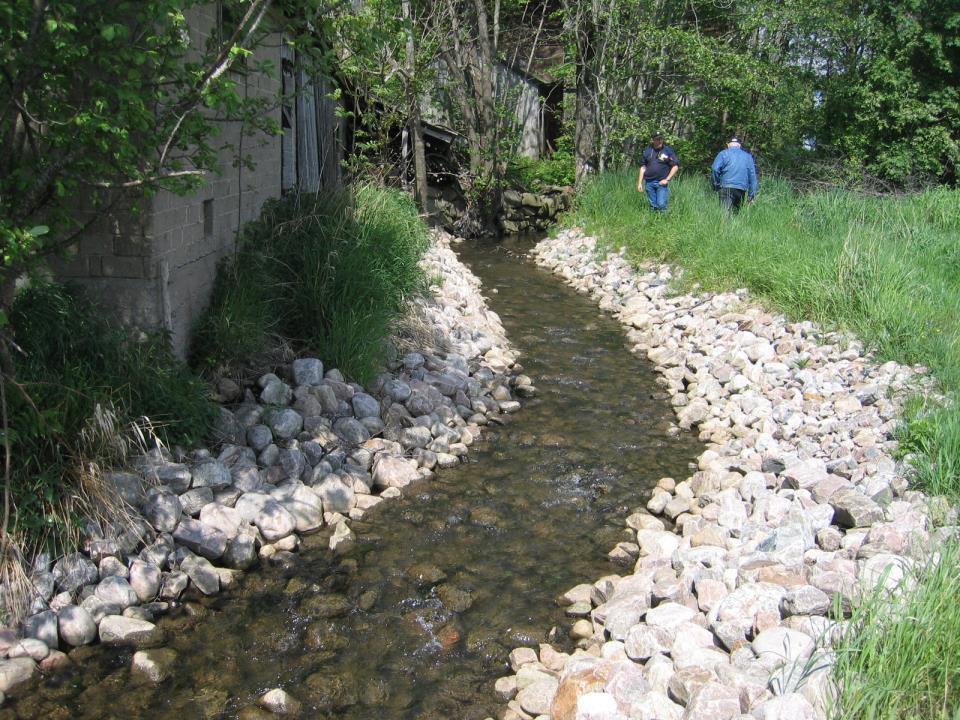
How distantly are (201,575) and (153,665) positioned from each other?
2.41 ft

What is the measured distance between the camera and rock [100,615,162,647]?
4.54 m

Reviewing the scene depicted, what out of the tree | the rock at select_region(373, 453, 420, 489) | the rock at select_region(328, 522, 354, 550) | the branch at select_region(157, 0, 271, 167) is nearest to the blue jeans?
the rock at select_region(373, 453, 420, 489)

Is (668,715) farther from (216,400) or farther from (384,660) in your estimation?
(216,400)

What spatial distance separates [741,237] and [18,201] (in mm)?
8447

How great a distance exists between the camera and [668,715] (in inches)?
146

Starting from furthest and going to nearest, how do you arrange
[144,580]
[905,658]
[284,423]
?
[284,423] < [144,580] < [905,658]

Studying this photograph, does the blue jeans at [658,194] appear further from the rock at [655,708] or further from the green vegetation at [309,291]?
the rock at [655,708]

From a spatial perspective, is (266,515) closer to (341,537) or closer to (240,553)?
(240,553)

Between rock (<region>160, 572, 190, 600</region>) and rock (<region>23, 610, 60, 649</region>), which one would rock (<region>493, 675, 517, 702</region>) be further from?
rock (<region>23, 610, 60, 649</region>)

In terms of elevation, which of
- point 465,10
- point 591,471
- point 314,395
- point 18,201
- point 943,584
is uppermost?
point 465,10

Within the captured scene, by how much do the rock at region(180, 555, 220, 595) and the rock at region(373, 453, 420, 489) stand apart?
5.11ft

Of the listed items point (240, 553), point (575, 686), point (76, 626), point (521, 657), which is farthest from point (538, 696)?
point (76, 626)

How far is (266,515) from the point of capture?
5.56m

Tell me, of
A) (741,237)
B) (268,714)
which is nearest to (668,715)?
(268,714)
